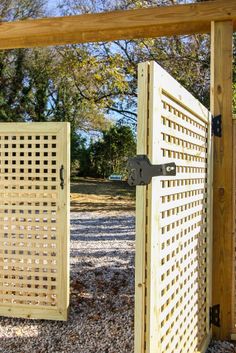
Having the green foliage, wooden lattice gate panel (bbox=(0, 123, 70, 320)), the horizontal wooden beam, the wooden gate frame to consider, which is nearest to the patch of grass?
the green foliage

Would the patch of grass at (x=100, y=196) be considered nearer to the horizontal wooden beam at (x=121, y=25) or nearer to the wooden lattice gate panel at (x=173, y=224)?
the horizontal wooden beam at (x=121, y=25)

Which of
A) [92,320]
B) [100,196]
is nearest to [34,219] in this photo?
[92,320]

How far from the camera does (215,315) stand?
2607 millimetres

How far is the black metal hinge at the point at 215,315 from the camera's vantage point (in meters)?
2.60

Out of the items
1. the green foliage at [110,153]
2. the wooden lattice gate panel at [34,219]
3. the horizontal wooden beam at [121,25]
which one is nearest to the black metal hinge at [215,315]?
the wooden lattice gate panel at [34,219]

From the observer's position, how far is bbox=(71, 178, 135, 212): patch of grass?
9.60 meters

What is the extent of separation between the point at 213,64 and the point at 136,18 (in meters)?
0.57

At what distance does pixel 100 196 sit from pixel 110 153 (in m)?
3.23

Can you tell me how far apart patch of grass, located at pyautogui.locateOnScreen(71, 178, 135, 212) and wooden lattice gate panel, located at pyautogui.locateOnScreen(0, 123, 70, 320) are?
6.13m

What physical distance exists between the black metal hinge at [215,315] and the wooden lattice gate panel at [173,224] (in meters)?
0.06

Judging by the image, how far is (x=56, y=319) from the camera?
115 inches

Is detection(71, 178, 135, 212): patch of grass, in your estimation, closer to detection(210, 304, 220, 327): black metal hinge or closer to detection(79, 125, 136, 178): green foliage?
detection(79, 125, 136, 178): green foliage

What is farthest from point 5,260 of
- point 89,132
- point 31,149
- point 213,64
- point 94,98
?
point 89,132

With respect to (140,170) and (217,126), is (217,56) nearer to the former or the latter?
(217,126)
